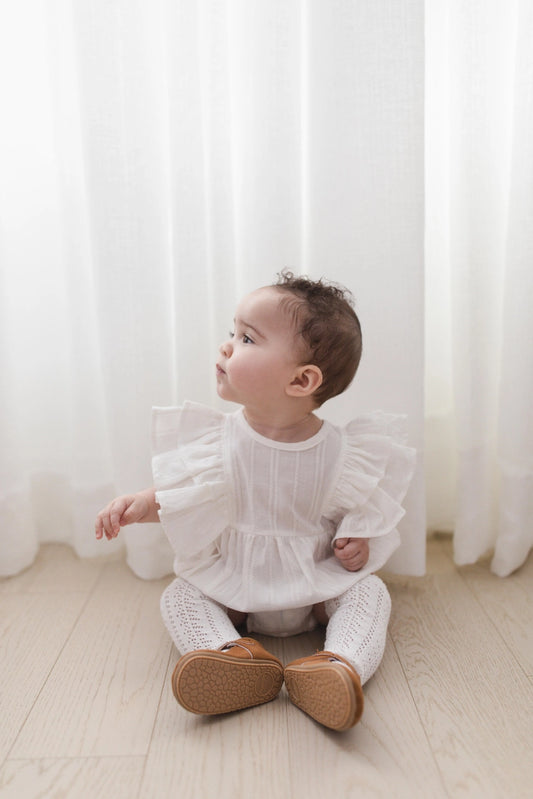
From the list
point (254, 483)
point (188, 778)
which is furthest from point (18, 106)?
point (188, 778)

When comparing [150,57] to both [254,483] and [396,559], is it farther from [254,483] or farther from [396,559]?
[396,559]

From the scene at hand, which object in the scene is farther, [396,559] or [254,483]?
[396,559]

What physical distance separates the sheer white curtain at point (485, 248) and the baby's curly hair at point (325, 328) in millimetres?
341

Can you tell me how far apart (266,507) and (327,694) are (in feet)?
1.04

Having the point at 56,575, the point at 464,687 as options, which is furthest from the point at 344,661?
the point at 56,575

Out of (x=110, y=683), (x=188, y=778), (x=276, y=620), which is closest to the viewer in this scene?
(x=188, y=778)

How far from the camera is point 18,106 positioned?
126 centimetres

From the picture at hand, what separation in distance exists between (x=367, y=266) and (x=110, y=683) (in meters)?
0.77

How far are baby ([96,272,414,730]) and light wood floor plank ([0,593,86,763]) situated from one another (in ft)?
0.63

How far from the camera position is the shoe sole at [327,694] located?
782 mm

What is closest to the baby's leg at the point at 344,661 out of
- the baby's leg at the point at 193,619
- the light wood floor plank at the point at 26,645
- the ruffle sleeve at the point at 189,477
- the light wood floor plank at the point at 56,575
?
the baby's leg at the point at 193,619

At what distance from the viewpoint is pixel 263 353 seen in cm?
99

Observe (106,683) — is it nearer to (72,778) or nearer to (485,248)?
(72,778)

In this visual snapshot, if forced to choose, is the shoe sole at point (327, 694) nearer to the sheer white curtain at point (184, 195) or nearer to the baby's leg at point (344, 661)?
the baby's leg at point (344, 661)
